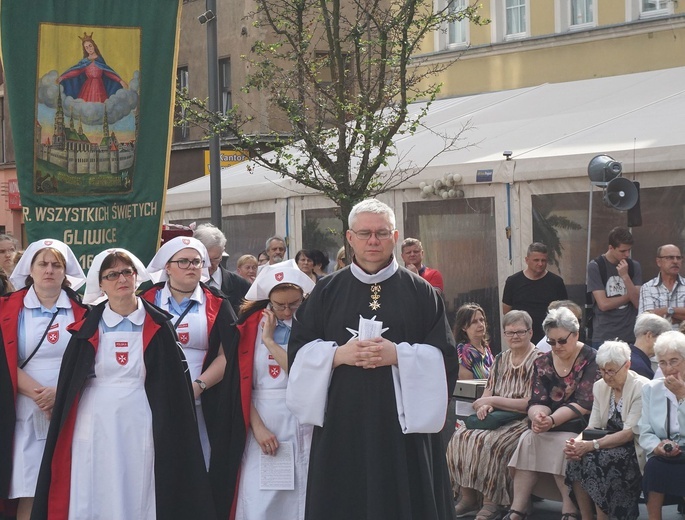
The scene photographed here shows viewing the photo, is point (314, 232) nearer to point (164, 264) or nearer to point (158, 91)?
point (158, 91)

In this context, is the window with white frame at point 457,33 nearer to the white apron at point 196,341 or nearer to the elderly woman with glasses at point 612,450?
the elderly woman with glasses at point 612,450

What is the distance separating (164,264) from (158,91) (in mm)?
1994

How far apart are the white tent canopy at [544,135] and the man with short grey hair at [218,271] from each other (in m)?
2.85

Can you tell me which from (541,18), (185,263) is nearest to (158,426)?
(185,263)

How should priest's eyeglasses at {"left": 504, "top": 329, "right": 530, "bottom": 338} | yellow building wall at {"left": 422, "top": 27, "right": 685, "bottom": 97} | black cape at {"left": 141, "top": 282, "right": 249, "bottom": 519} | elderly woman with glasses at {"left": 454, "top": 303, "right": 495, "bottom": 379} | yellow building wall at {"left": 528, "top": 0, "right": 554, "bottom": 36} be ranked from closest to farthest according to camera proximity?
black cape at {"left": 141, "top": 282, "right": 249, "bottom": 519} → priest's eyeglasses at {"left": 504, "top": 329, "right": 530, "bottom": 338} → elderly woman with glasses at {"left": 454, "top": 303, "right": 495, "bottom": 379} → yellow building wall at {"left": 422, "top": 27, "right": 685, "bottom": 97} → yellow building wall at {"left": 528, "top": 0, "right": 554, "bottom": 36}

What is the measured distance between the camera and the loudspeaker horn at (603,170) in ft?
40.2

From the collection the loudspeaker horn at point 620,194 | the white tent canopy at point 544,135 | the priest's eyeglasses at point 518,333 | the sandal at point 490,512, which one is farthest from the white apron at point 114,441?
the loudspeaker horn at point 620,194

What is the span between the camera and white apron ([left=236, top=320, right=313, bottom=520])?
721 cm

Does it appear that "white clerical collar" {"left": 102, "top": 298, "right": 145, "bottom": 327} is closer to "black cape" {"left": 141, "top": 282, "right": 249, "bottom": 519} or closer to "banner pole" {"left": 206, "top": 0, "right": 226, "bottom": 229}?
"black cape" {"left": 141, "top": 282, "right": 249, "bottom": 519}

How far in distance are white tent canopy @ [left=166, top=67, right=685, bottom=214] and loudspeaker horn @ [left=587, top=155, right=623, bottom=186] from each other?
38 cm

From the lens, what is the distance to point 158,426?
7191mm

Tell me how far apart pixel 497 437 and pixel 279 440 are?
2498 mm

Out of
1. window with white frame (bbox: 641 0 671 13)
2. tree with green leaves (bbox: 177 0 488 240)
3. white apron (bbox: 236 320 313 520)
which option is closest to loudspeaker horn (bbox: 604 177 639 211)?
tree with green leaves (bbox: 177 0 488 240)

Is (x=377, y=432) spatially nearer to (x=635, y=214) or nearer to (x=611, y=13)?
(x=635, y=214)
